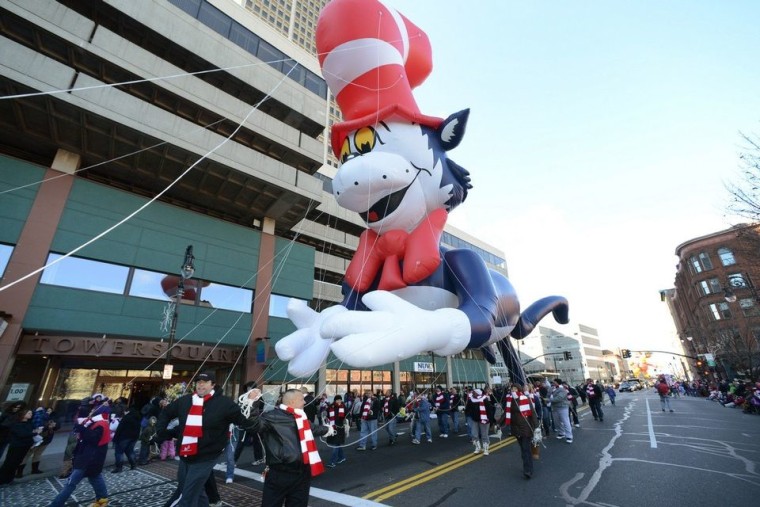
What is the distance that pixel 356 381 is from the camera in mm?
24797

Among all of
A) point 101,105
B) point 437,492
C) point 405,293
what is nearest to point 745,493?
point 437,492

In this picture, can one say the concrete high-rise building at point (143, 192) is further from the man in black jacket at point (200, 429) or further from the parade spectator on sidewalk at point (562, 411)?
the parade spectator on sidewalk at point (562, 411)

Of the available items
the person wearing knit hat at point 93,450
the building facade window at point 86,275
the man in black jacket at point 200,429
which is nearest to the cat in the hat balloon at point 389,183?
the man in black jacket at point 200,429

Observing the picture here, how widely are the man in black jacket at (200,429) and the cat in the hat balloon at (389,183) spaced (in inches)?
81.4

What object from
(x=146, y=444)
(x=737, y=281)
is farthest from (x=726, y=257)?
(x=146, y=444)

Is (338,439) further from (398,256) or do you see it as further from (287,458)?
(287,458)

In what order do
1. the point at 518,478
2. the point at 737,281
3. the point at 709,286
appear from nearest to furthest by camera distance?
the point at 518,478 → the point at 737,281 → the point at 709,286

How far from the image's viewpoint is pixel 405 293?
6676 millimetres

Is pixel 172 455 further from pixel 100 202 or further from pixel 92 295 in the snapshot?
pixel 100 202

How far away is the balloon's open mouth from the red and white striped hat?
147 centimetres

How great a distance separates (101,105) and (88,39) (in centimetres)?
301

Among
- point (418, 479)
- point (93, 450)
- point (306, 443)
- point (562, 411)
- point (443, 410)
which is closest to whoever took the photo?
point (306, 443)

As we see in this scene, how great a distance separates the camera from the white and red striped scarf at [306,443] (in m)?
3.37

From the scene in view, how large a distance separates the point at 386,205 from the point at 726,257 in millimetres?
47671
